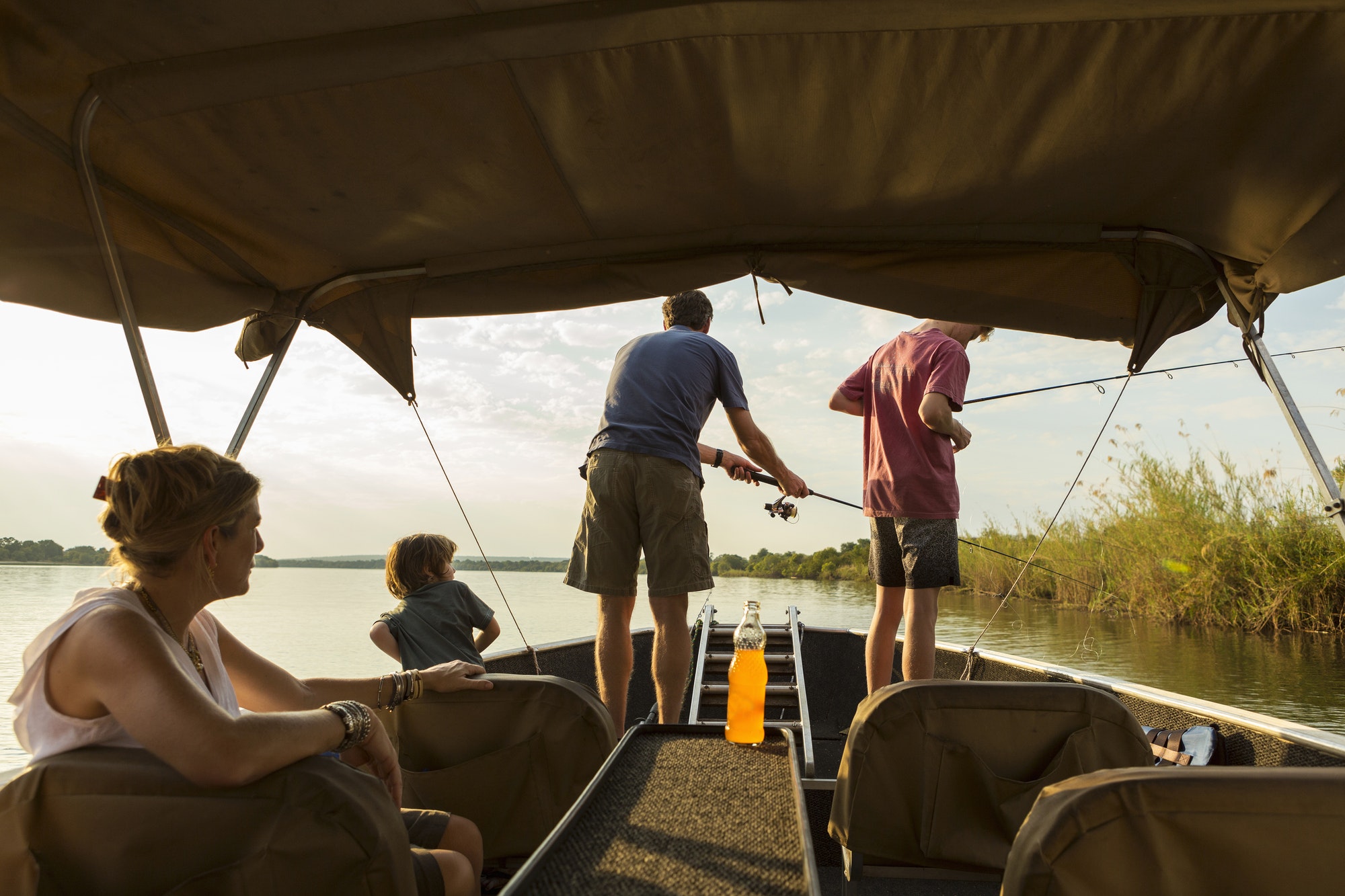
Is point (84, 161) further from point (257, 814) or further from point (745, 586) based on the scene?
point (745, 586)

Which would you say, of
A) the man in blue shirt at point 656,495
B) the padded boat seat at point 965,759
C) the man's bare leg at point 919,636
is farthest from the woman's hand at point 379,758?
the man's bare leg at point 919,636

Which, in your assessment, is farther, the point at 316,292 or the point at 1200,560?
the point at 1200,560

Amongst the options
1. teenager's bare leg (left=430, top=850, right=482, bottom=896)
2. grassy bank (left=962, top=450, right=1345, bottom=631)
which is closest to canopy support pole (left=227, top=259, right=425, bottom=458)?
teenager's bare leg (left=430, top=850, right=482, bottom=896)

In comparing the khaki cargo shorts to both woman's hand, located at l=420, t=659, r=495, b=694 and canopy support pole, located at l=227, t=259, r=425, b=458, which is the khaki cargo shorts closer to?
canopy support pole, located at l=227, t=259, r=425, b=458

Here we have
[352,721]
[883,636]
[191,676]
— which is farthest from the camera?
[883,636]

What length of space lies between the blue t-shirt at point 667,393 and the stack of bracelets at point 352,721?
52.5 inches

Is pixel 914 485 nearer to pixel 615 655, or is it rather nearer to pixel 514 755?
pixel 615 655

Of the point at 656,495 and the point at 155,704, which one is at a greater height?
the point at 656,495

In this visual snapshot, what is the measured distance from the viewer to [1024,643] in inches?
225

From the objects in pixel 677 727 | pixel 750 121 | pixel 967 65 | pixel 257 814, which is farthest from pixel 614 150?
pixel 257 814

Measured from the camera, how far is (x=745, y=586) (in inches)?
410

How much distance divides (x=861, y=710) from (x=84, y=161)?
67.4 inches

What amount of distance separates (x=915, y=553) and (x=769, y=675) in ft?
3.63

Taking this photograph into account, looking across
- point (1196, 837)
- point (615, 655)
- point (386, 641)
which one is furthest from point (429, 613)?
point (1196, 837)
